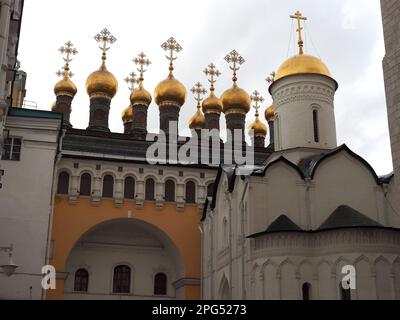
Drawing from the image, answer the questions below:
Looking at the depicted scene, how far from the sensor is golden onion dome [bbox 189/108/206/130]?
32.0 m

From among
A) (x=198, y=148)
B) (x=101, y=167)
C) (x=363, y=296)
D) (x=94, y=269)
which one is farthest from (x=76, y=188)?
(x=363, y=296)

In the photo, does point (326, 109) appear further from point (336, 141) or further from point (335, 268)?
point (335, 268)

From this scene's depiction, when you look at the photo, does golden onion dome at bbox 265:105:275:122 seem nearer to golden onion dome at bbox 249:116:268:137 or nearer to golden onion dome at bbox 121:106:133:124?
golden onion dome at bbox 249:116:268:137

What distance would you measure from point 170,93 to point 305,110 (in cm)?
1110

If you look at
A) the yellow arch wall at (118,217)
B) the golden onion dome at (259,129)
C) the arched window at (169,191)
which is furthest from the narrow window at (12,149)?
the golden onion dome at (259,129)

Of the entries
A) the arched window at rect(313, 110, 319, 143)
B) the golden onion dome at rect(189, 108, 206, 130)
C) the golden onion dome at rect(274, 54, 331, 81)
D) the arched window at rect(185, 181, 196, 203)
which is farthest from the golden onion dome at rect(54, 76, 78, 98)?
the arched window at rect(313, 110, 319, 143)

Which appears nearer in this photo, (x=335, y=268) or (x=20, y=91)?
(x=335, y=268)

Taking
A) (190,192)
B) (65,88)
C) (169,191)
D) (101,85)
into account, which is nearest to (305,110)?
(190,192)

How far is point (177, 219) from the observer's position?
23.5 m

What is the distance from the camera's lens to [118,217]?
23000 millimetres

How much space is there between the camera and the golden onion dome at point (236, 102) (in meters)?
31.3

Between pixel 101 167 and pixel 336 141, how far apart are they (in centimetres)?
922

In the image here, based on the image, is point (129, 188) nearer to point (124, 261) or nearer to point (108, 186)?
point (108, 186)

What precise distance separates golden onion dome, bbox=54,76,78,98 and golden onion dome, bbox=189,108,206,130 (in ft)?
21.4
